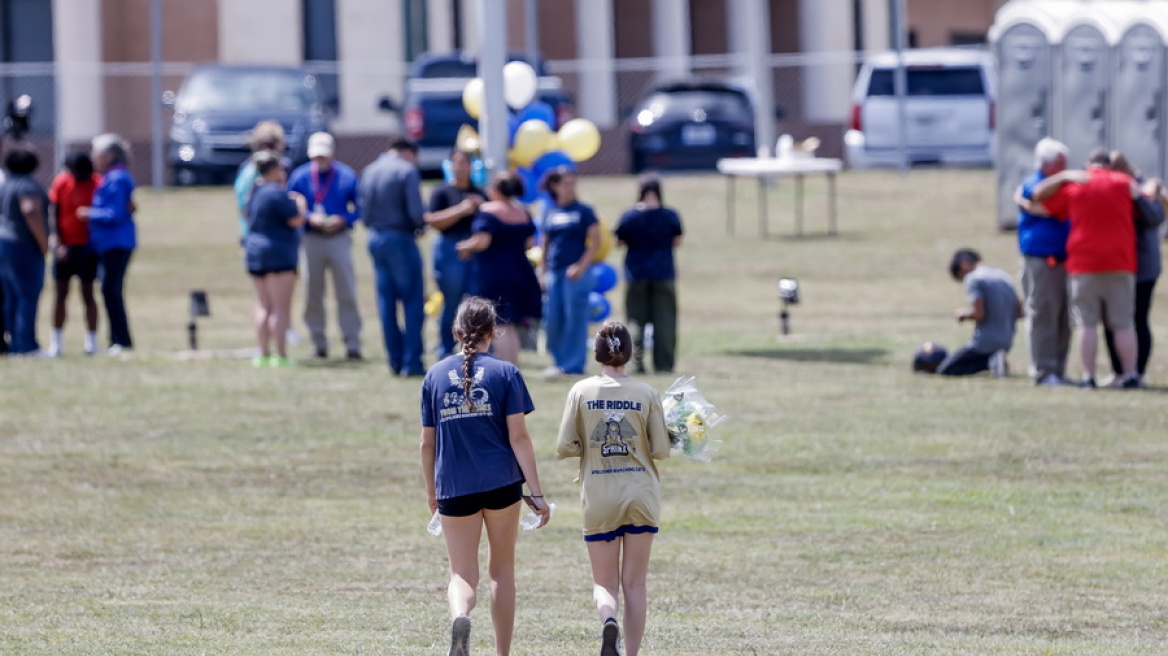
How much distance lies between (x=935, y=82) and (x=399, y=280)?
17126mm

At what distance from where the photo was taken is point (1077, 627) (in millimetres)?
7793

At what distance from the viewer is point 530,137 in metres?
16.6

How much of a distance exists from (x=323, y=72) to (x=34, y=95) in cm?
539

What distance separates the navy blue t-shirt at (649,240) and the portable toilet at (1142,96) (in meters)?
10.4

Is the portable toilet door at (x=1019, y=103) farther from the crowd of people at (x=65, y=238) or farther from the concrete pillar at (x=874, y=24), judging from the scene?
the concrete pillar at (x=874, y=24)

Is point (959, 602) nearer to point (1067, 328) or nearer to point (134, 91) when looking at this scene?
point (1067, 328)

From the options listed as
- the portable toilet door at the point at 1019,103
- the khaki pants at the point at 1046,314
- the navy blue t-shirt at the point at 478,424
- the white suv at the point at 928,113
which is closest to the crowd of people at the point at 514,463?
the navy blue t-shirt at the point at 478,424

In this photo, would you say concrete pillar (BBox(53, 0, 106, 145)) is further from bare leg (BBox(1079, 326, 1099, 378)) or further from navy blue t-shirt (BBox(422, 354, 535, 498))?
navy blue t-shirt (BBox(422, 354, 535, 498))

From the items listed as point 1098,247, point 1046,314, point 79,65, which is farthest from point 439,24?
point 1098,247

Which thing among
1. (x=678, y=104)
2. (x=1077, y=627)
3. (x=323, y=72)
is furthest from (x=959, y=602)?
(x=323, y=72)

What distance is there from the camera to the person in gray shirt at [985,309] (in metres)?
14.8

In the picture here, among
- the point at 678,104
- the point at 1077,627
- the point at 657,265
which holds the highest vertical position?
the point at 678,104

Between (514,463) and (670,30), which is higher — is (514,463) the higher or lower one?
the lower one

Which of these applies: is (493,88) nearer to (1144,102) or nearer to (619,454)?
(619,454)
